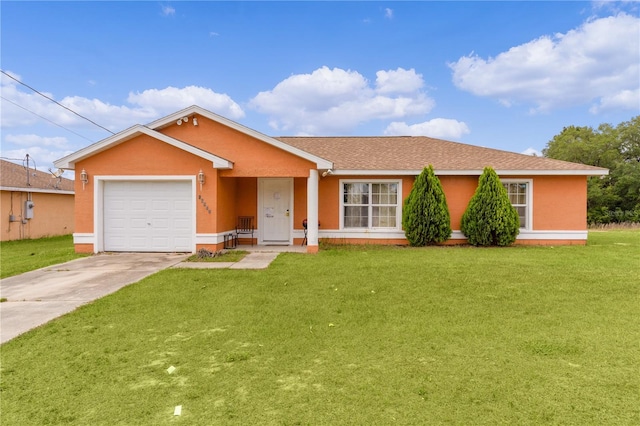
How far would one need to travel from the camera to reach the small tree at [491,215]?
38.0 ft

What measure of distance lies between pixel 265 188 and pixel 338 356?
9.61 meters

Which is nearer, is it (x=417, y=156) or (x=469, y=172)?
(x=469, y=172)

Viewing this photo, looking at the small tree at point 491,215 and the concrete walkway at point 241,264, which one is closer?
the concrete walkway at point 241,264

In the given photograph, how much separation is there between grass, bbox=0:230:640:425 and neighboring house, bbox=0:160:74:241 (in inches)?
541

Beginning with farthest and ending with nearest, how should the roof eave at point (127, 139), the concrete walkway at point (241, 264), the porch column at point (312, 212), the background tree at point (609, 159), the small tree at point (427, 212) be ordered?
the background tree at point (609, 159), the small tree at point (427, 212), the porch column at point (312, 212), the roof eave at point (127, 139), the concrete walkway at point (241, 264)

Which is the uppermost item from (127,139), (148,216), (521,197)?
(127,139)

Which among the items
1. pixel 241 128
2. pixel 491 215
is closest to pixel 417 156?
pixel 491 215

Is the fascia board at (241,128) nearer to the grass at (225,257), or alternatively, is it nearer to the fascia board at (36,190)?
the grass at (225,257)

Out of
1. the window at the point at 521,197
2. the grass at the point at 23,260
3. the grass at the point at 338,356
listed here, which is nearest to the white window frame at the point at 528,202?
the window at the point at 521,197

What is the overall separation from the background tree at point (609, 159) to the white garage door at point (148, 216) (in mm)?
38469

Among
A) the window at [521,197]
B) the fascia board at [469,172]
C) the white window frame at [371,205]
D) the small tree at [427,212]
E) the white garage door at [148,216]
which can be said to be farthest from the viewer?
the white window frame at [371,205]

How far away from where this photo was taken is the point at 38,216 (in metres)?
17.3

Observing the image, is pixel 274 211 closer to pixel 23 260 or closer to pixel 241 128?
pixel 241 128

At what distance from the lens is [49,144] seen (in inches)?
969
